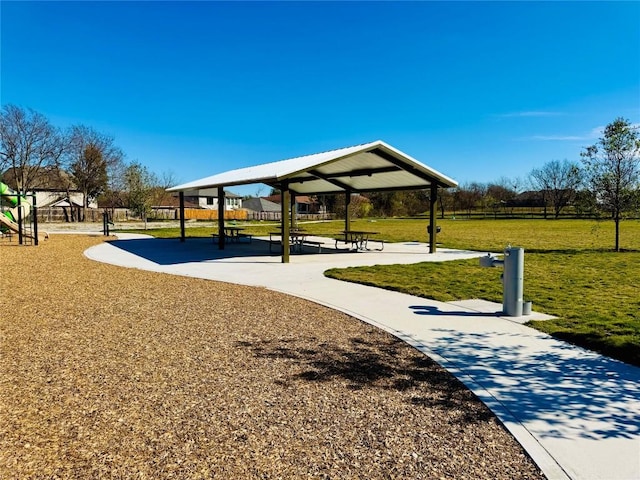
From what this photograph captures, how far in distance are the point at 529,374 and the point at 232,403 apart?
9.74 ft

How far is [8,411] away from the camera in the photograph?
350 cm

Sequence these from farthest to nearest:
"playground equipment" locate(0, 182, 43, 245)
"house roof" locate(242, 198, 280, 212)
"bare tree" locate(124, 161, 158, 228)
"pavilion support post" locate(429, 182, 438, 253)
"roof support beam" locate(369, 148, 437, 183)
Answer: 1. "house roof" locate(242, 198, 280, 212)
2. "bare tree" locate(124, 161, 158, 228)
3. "playground equipment" locate(0, 182, 43, 245)
4. "pavilion support post" locate(429, 182, 438, 253)
5. "roof support beam" locate(369, 148, 437, 183)

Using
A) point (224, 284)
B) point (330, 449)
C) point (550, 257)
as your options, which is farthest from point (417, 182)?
point (330, 449)

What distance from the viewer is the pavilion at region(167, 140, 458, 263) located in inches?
517

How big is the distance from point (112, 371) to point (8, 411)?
0.99 meters

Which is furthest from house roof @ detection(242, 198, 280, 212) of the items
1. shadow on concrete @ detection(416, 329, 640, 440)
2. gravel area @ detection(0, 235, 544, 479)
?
shadow on concrete @ detection(416, 329, 640, 440)

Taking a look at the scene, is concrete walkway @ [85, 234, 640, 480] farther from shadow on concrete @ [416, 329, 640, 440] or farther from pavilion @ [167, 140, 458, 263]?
pavilion @ [167, 140, 458, 263]

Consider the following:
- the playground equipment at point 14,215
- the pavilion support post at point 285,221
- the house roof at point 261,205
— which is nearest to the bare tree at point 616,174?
the pavilion support post at point 285,221

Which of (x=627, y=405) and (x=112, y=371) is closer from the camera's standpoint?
(x=627, y=405)

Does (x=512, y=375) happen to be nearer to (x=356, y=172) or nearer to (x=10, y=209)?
(x=356, y=172)

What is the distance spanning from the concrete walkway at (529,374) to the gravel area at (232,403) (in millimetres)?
229

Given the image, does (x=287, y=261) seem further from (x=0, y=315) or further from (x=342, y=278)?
(x=0, y=315)

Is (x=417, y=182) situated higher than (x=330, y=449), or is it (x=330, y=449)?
(x=417, y=182)

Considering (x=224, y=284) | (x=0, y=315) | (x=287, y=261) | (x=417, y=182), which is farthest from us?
(x=417, y=182)
